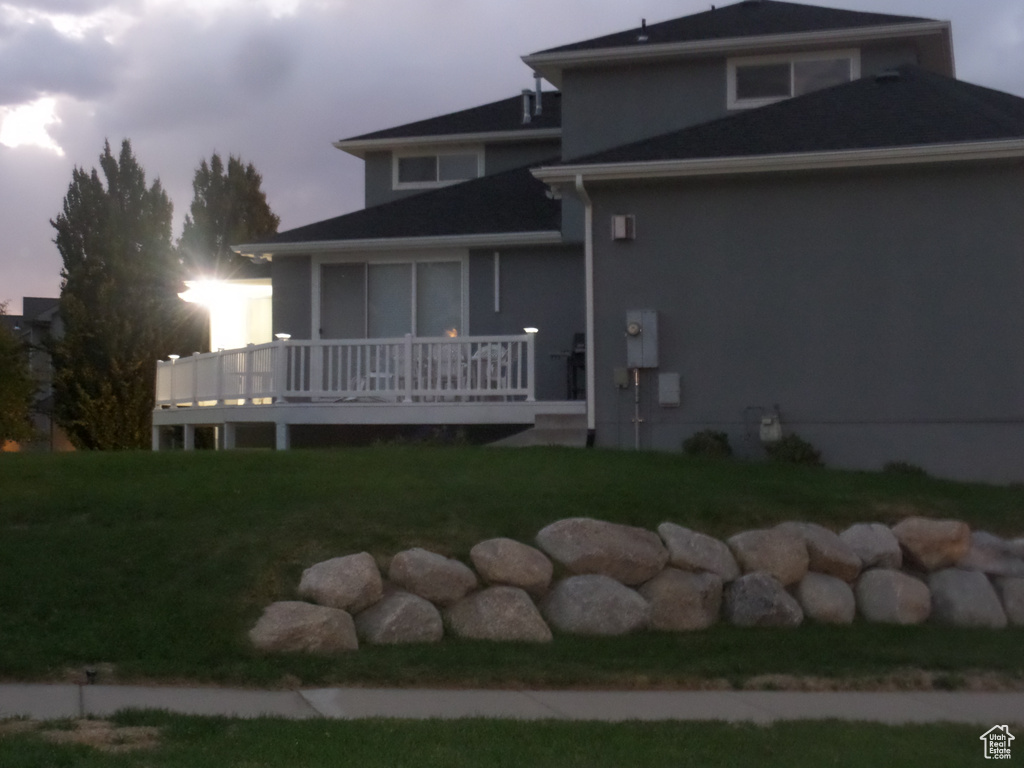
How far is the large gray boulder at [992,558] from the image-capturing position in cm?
1022

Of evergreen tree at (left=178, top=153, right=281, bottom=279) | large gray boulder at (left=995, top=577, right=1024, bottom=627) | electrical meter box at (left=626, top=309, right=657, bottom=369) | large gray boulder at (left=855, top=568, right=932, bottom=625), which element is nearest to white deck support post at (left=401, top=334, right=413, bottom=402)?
electrical meter box at (left=626, top=309, right=657, bottom=369)

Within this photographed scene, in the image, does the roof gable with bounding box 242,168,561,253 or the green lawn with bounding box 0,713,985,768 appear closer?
the green lawn with bounding box 0,713,985,768

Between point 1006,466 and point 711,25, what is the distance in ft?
27.4

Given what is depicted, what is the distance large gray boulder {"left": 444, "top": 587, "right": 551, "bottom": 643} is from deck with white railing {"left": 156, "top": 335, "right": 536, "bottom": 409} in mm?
6426

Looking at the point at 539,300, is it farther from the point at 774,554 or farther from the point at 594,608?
the point at 594,608

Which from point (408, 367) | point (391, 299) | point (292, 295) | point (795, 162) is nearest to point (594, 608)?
point (408, 367)

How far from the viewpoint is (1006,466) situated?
44.4ft

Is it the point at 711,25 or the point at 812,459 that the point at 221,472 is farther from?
the point at 711,25

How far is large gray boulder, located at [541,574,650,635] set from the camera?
8.88 m

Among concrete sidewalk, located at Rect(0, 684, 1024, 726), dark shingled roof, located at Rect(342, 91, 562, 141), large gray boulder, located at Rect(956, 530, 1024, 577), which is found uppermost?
dark shingled roof, located at Rect(342, 91, 562, 141)

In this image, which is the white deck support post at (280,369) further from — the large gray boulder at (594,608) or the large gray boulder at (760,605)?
the large gray boulder at (760,605)

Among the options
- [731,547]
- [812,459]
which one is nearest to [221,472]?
[731,547]

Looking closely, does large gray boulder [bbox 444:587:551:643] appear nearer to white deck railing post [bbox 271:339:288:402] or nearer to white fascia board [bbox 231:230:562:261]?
white deck railing post [bbox 271:339:288:402]

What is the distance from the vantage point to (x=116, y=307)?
1090 inches
